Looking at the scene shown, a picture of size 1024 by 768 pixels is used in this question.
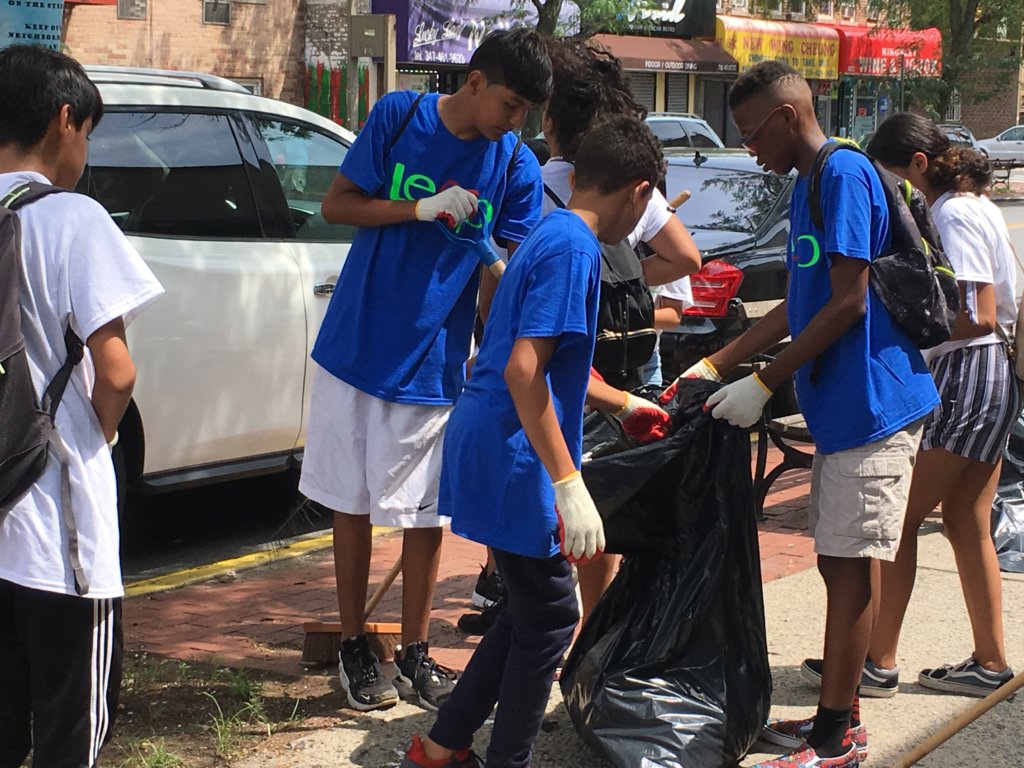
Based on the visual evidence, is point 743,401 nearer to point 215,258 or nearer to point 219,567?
point 215,258

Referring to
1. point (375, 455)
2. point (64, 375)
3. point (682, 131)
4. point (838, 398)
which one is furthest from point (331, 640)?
point (682, 131)

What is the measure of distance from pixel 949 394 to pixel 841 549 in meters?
1.01

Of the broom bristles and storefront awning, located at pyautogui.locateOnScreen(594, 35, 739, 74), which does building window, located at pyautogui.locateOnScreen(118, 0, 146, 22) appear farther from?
the broom bristles

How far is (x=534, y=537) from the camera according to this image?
3137 millimetres

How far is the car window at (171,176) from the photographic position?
5.26m

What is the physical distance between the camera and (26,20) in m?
4.81

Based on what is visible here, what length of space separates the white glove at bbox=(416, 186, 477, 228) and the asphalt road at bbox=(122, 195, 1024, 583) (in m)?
2.14

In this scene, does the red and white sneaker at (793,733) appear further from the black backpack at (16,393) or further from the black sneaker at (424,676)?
the black backpack at (16,393)

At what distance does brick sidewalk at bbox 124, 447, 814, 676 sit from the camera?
4.61m

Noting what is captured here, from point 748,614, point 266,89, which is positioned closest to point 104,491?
point 748,614

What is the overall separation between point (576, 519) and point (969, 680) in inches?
71.7

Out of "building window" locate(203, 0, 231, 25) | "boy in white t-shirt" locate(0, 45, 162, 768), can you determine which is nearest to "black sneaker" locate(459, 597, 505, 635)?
"boy in white t-shirt" locate(0, 45, 162, 768)

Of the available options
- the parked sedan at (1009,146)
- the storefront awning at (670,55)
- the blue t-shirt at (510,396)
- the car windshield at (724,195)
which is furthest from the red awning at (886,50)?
the blue t-shirt at (510,396)

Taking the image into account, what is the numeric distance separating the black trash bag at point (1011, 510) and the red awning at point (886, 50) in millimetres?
32657
